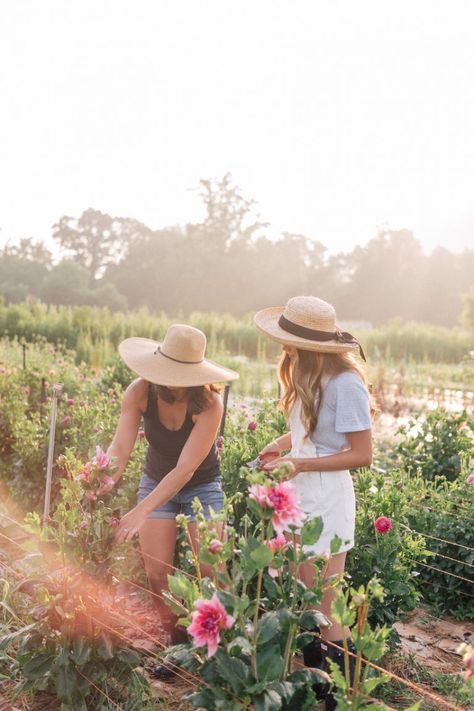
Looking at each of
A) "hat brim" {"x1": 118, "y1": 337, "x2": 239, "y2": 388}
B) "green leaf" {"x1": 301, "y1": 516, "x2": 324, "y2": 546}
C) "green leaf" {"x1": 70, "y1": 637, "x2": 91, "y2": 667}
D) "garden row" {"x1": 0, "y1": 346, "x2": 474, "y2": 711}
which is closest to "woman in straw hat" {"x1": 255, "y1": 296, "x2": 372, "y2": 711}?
"garden row" {"x1": 0, "y1": 346, "x2": 474, "y2": 711}

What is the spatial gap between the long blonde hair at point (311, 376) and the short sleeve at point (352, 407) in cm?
7

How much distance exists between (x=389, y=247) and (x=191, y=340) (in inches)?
1485

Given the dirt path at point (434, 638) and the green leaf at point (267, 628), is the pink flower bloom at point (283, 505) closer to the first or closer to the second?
the green leaf at point (267, 628)

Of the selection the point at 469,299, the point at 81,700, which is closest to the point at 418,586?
the point at 81,700

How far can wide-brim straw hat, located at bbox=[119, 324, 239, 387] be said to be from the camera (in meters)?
2.70

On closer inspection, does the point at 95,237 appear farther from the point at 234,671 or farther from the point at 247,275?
the point at 234,671

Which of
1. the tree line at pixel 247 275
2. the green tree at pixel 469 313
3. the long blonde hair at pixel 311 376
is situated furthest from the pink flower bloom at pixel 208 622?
the tree line at pixel 247 275

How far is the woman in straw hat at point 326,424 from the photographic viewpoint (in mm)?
2258

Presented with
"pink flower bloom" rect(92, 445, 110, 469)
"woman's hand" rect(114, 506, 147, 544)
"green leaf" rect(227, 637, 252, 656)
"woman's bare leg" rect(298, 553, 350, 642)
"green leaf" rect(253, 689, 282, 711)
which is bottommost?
"woman's bare leg" rect(298, 553, 350, 642)

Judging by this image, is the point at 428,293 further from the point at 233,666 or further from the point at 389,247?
the point at 233,666

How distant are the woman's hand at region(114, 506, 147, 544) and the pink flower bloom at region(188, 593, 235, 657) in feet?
2.51

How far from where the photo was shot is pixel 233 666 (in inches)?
60.2

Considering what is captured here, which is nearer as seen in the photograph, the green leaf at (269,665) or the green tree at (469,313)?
the green leaf at (269,665)

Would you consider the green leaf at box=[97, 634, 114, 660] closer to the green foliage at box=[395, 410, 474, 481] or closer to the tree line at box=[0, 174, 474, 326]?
the green foliage at box=[395, 410, 474, 481]
